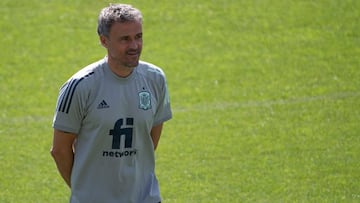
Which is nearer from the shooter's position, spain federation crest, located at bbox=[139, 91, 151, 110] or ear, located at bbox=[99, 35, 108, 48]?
ear, located at bbox=[99, 35, 108, 48]

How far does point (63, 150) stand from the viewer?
249 inches

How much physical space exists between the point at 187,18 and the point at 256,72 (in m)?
2.18

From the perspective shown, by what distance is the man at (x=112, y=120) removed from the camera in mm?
6109

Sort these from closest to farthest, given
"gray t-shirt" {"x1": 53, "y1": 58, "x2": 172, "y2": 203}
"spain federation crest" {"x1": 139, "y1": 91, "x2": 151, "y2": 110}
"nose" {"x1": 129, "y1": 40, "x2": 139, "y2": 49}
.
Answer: "nose" {"x1": 129, "y1": 40, "x2": 139, "y2": 49} → "gray t-shirt" {"x1": 53, "y1": 58, "x2": 172, "y2": 203} → "spain federation crest" {"x1": 139, "y1": 91, "x2": 151, "y2": 110}

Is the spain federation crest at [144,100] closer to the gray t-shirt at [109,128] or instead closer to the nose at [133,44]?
→ the gray t-shirt at [109,128]

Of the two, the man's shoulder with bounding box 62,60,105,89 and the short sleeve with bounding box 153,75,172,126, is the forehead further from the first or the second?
the short sleeve with bounding box 153,75,172,126

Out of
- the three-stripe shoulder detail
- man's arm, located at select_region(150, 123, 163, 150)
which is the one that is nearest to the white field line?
man's arm, located at select_region(150, 123, 163, 150)

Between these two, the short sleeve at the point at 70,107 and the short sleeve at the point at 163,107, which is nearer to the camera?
the short sleeve at the point at 70,107

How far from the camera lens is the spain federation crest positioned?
20.6 ft

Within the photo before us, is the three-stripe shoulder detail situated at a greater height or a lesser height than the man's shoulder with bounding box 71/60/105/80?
lesser

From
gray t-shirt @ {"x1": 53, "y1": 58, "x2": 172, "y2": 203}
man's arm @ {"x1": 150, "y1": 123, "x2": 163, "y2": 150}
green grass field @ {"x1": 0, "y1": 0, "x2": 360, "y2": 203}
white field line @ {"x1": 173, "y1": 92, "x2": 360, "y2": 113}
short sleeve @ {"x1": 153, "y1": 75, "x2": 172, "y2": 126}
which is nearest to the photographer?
gray t-shirt @ {"x1": 53, "y1": 58, "x2": 172, "y2": 203}

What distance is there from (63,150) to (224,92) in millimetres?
6834

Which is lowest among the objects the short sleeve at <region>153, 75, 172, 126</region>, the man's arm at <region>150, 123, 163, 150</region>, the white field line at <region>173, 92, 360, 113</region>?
the white field line at <region>173, 92, 360, 113</region>

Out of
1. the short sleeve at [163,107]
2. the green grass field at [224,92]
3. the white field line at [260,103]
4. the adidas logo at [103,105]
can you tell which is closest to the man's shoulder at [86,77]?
the adidas logo at [103,105]
